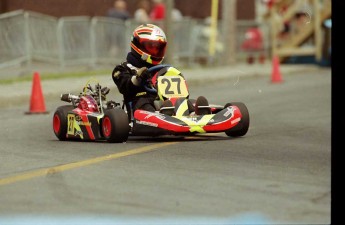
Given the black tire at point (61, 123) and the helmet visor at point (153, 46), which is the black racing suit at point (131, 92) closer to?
the helmet visor at point (153, 46)

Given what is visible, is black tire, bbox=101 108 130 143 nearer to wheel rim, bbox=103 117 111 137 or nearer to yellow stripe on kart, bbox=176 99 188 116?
wheel rim, bbox=103 117 111 137

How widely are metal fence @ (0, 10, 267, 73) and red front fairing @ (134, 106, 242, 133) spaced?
11.9m

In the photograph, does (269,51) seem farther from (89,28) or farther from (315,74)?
(89,28)

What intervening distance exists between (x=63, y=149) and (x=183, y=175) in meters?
2.65

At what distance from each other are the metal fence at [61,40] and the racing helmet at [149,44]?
1107 centimetres

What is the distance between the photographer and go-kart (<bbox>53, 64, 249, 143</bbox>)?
12.4m

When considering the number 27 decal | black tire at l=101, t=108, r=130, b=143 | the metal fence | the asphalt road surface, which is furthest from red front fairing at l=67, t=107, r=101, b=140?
the metal fence

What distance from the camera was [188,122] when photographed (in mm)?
12367

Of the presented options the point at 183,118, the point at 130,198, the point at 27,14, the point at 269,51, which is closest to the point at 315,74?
the point at 269,51

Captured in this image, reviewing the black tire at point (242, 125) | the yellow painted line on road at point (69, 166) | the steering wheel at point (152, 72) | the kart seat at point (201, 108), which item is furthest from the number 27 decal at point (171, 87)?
the yellow painted line on road at point (69, 166)

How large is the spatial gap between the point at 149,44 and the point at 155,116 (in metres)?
1.15

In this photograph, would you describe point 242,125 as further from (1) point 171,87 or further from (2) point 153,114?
(2) point 153,114

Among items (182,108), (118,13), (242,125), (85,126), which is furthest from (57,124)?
(118,13)

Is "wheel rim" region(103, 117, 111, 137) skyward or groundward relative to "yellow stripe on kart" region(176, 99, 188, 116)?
groundward
